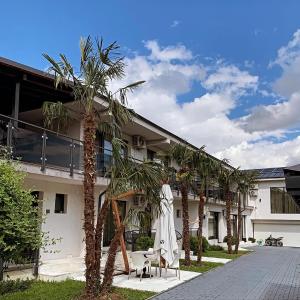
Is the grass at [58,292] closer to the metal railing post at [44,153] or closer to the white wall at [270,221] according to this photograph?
the metal railing post at [44,153]

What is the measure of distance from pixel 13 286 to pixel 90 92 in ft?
18.2

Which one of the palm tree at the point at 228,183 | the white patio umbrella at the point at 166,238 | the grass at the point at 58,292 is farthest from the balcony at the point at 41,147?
the palm tree at the point at 228,183

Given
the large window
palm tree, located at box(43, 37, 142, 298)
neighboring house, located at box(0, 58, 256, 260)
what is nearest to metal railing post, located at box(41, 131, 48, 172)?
neighboring house, located at box(0, 58, 256, 260)

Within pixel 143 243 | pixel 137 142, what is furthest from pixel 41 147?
pixel 137 142

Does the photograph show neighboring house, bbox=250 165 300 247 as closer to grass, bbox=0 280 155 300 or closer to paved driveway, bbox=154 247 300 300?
paved driveway, bbox=154 247 300 300

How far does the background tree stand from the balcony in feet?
7.46

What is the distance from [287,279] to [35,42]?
12.0 meters

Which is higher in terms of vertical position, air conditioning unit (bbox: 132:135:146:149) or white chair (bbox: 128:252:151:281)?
air conditioning unit (bbox: 132:135:146:149)

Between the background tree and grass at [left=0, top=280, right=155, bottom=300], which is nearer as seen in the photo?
the background tree

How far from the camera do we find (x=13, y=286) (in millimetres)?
10680


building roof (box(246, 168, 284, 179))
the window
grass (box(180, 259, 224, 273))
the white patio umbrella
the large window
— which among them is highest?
building roof (box(246, 168, 284, 179))

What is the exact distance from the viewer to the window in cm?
1528

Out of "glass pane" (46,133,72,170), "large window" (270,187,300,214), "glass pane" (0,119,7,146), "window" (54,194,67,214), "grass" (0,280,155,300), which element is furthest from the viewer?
"large window" (270,187,300,214)

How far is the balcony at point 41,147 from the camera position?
453 inches
